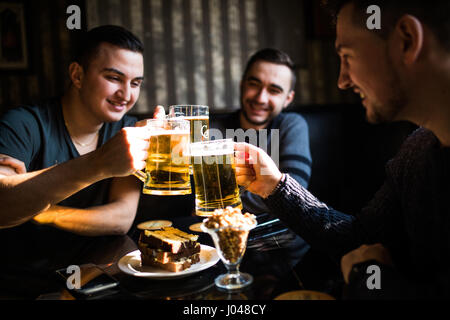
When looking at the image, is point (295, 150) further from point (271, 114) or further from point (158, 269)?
point (158, 269)

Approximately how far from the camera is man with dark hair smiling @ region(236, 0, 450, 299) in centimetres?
91

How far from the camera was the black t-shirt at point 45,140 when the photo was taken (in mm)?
1880

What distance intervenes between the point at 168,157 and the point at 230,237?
34 centimetres

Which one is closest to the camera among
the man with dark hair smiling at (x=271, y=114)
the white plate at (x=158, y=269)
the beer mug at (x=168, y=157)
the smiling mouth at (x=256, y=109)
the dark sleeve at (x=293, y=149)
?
the white plate at (x=158, y=269)

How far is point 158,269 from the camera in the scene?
112 centimetres

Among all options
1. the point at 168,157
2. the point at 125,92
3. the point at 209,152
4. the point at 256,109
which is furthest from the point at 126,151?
the point at 256,109

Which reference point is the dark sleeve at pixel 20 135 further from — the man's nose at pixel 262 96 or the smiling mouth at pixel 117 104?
the man's nose at pixel 262 96

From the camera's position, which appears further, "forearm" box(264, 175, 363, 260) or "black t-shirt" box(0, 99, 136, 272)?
"black t-shirt" box(0, 99, 136, 272)

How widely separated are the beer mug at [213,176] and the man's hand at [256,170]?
0.54ft

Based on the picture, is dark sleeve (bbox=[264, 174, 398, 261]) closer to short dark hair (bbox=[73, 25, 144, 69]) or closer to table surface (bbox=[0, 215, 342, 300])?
table surface (bbox=[0, 215, 342, 300])

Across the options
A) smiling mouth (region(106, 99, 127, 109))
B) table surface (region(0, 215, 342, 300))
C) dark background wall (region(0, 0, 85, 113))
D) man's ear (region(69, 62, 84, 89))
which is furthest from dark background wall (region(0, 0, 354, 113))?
table surface (region(0, 215, 342, 300))

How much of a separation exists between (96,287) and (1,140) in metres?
1.15

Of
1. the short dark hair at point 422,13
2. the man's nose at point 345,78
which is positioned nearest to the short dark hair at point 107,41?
the man's nose at point 345,78
